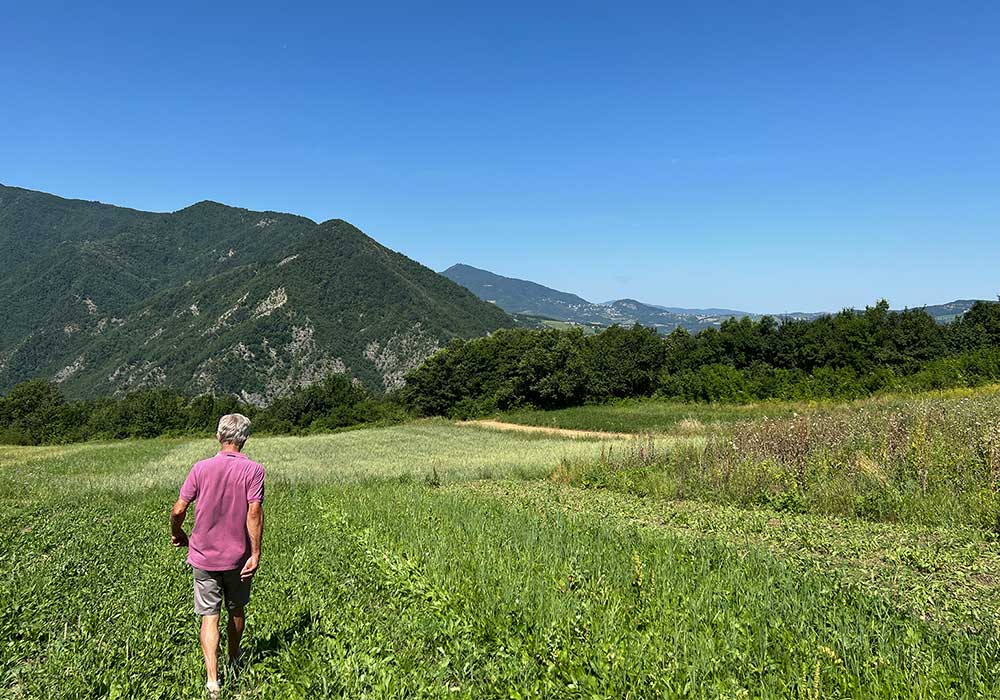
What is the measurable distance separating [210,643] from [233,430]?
5.99 feet

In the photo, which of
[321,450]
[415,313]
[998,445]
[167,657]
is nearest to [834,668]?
[167,657]

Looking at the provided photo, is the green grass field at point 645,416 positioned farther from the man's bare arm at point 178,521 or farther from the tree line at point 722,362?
the man's bare arm at point 178,521

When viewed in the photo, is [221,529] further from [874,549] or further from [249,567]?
[874,549]

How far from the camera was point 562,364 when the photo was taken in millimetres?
66688

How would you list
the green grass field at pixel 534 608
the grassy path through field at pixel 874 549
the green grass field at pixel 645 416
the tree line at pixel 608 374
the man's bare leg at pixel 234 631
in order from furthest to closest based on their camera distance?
the tree line at pixel 608 374 < the green grass field at pixel 645 416 < the grassy path through field at pixel 874 549 < the man's bare leg at pixel 234 631 < the green grass field at pixel 534 608

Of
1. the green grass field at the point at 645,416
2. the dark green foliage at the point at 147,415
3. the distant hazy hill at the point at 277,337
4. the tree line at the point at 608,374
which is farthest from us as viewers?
the distant hazy hill at the point at 277,337

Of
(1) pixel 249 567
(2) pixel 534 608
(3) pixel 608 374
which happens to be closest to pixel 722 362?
(3) pixel 608 374

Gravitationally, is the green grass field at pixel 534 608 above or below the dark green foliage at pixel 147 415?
above

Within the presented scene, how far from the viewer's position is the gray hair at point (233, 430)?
4.96 meters

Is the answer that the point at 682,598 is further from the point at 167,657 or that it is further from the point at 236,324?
the point at 236,324

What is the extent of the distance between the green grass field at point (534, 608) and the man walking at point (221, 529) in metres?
0.66

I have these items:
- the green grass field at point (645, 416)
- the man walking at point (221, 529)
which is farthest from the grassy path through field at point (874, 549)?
the green grass field at point (645, 416)

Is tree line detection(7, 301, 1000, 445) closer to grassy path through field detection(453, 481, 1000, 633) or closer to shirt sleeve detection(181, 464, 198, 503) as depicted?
grassy path through field detection(453, 481, 1000, 633)

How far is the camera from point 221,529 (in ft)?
15.8
